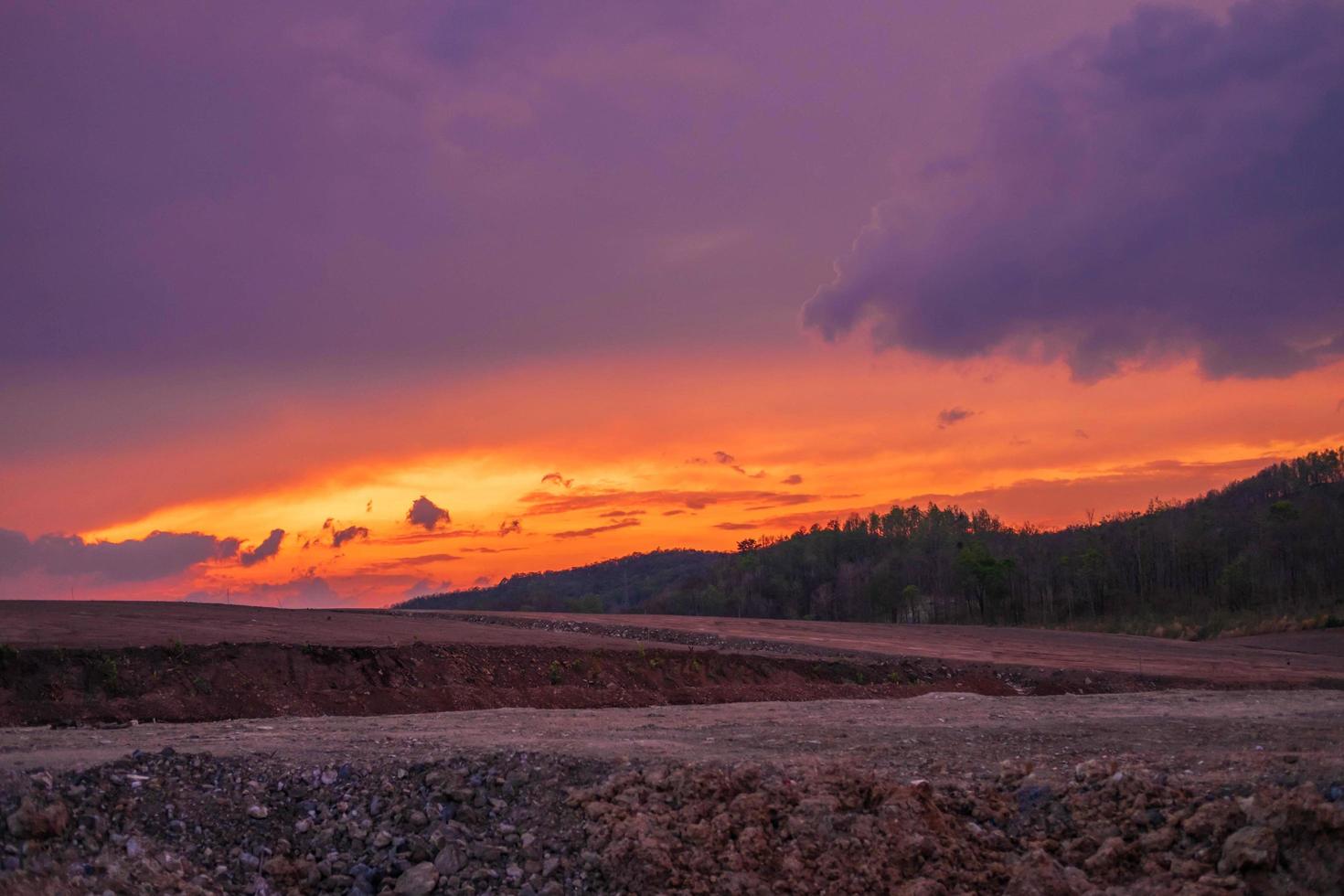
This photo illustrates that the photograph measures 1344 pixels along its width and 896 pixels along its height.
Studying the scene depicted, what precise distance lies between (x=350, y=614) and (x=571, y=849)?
1283 inches

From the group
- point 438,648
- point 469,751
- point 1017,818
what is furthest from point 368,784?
point 438,648

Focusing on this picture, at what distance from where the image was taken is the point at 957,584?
91812 mm

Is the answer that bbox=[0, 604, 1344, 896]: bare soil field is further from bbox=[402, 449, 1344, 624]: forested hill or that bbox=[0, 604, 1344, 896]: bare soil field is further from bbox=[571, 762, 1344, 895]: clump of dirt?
bbox=[402, 449, 1344, 624]: forested hill

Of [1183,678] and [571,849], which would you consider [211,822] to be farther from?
[1183,678]

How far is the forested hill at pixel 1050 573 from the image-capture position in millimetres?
78750

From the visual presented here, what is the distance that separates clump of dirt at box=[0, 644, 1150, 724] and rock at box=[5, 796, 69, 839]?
1140cm

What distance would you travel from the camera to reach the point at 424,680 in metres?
24.8

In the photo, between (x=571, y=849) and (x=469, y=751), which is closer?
(x=571, y=849)

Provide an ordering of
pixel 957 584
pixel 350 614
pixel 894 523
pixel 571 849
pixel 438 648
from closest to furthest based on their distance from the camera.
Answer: pixel 571 849 < pixel 438 648 < pixel 350 614 < pixel 957 584 < pixel 894 523

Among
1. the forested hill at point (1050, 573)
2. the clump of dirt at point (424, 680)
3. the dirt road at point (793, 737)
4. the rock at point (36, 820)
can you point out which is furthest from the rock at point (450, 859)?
the forested hill at point (1050, 573)

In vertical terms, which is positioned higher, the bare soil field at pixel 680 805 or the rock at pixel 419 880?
the bare soil field at pixel 680 805

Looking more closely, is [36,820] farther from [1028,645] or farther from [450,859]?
[1028,645]

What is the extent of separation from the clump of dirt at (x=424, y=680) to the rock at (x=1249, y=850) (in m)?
17.0

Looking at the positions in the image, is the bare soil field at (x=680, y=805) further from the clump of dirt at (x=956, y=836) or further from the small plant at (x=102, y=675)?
the small plant at (x=102, y=675)
